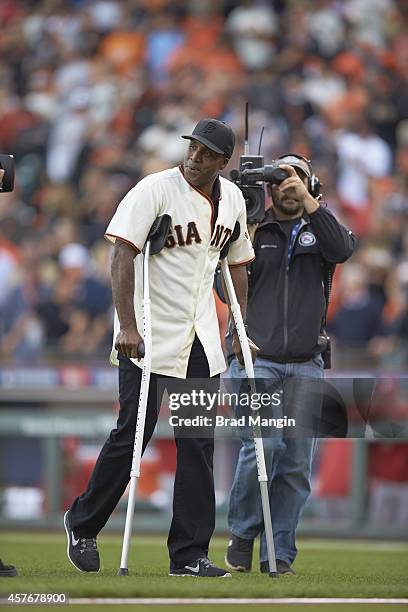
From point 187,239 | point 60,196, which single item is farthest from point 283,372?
point 60,196

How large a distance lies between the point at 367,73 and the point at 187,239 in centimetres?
1049

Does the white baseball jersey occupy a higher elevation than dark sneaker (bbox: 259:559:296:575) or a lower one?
higher

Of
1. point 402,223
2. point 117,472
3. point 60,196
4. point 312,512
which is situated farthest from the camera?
point 60,196

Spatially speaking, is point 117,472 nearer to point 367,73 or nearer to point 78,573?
point 78,573

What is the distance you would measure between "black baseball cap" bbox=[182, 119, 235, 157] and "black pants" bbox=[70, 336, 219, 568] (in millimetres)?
934

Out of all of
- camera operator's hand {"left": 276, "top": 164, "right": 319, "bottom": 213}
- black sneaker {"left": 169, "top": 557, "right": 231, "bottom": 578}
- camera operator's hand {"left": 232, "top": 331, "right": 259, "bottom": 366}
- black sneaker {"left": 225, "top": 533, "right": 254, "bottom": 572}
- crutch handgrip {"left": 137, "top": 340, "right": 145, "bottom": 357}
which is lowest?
black sneaker {"left": 225, "top": 533, "right": 254, "bottom": 572}

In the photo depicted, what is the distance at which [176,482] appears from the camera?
6.51m

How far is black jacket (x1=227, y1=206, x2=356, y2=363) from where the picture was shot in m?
7.24

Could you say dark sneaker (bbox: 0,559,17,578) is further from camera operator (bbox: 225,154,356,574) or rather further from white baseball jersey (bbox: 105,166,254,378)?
camera operator (bbox: 225,154,356,574)

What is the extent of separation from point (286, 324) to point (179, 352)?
1014 mm

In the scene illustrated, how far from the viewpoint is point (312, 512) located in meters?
11.5

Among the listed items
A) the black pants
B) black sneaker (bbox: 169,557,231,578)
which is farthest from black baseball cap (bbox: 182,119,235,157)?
black sneaker (bbox: 169,557,231,578)

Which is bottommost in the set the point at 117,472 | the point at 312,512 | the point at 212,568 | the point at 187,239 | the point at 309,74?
the point at 312,512

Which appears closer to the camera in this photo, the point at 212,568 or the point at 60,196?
the point at 212,568
